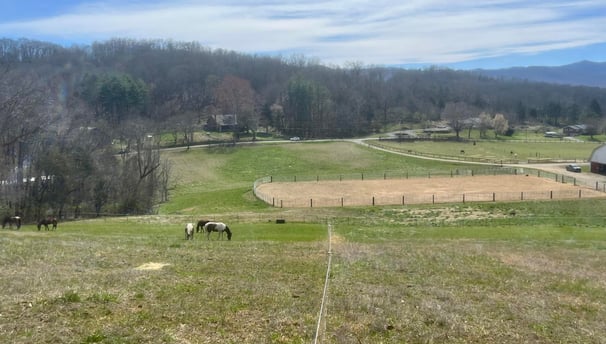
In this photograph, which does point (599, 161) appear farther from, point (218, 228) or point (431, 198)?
point (218, 228)

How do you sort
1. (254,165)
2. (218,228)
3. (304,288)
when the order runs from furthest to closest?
1. (254,165)
2. (218,228)
3. (304,288)

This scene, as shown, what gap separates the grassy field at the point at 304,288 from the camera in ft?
34.2

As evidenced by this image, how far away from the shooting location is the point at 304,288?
553 inches

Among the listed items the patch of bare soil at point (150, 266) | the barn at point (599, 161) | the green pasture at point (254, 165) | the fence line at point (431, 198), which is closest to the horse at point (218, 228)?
the patch of bare soil at point (150, 266)

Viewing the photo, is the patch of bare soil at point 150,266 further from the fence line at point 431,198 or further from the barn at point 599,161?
the barn at point 599,161

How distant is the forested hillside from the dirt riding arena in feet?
52.2

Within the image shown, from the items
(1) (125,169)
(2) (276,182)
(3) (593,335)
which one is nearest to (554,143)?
(2) (276,182)

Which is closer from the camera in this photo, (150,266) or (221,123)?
(150,266)

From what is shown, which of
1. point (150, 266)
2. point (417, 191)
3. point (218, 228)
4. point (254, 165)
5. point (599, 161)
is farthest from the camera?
point (254, 165)

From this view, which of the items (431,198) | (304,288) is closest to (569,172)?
(431,198)

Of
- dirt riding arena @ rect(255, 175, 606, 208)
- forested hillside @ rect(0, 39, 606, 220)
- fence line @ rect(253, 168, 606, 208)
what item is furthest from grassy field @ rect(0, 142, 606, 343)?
forested hillside @ rect(0, 39, 606, 220)

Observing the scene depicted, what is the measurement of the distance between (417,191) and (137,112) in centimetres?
8832

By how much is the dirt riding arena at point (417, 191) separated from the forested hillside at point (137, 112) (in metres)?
15.9

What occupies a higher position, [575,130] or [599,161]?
[575,130]
